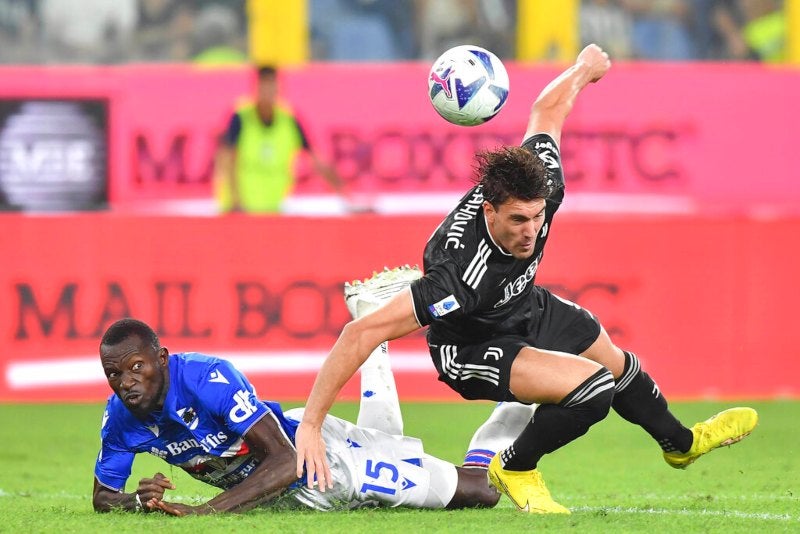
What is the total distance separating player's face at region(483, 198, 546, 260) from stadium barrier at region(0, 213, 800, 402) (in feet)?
17.5

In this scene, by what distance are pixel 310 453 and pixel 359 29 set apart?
1183cm

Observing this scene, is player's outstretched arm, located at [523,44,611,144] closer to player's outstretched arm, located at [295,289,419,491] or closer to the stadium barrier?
player's outstretched arm, located at [295,289,419,491]

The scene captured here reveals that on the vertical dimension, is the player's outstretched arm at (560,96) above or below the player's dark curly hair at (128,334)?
above

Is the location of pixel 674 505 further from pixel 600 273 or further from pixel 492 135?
pixel 492 135

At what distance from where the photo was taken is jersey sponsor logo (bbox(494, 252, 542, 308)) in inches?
266

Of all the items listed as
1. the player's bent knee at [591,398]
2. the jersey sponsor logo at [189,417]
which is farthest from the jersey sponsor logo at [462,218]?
the jersey sponsor logo at [189,417]

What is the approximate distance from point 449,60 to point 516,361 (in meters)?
1.78

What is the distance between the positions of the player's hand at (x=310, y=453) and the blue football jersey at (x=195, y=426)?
0.21m

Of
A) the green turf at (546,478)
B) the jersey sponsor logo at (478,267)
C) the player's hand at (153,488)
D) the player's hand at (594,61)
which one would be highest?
the player's hand at (594,61)

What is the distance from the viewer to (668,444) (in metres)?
7.34

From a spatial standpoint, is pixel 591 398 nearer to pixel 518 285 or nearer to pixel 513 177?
pixel 518 285

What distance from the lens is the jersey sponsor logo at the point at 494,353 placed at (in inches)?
269

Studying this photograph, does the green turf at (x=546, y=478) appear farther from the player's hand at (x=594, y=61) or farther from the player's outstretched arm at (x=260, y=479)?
the player's hand at (x=594, y=61)

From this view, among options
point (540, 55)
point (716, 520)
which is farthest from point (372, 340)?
point (540, 55)
